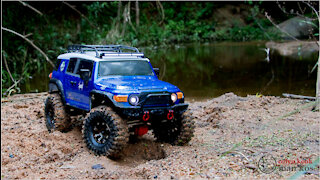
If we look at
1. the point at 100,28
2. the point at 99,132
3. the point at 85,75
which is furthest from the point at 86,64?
the point at 100,28

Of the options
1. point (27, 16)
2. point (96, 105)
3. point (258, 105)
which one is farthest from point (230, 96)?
point (27, 16)

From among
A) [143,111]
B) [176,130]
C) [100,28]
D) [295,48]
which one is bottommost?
[295,48]

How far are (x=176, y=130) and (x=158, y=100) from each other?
3.09 ft

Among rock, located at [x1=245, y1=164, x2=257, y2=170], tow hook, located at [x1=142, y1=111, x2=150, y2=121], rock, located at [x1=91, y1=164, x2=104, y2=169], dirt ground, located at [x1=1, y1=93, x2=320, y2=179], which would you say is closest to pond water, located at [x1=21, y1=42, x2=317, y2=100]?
dirt ground, located at [x1=1, y1=93, x2=320, y2=179]

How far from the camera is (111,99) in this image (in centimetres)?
595

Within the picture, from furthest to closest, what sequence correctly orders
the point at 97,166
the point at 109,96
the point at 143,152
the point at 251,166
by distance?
the point at 143,152, the point at 109,96, the point at 97,166, the point at 251,166

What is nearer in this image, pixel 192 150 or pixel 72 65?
pixel 192 150

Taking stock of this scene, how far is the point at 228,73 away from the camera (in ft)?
55.1

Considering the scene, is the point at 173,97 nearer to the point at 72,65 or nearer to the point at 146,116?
the point at 146,116

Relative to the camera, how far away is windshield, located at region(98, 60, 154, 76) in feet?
22.2

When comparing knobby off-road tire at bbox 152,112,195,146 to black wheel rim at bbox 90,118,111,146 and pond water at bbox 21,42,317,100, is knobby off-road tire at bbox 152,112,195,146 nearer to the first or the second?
black wheel rim at bbox 90,118,111,146

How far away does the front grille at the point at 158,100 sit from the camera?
5945 millimetres

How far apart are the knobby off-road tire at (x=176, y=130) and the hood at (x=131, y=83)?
631 millimetres

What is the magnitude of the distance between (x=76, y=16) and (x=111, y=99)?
27.1m
